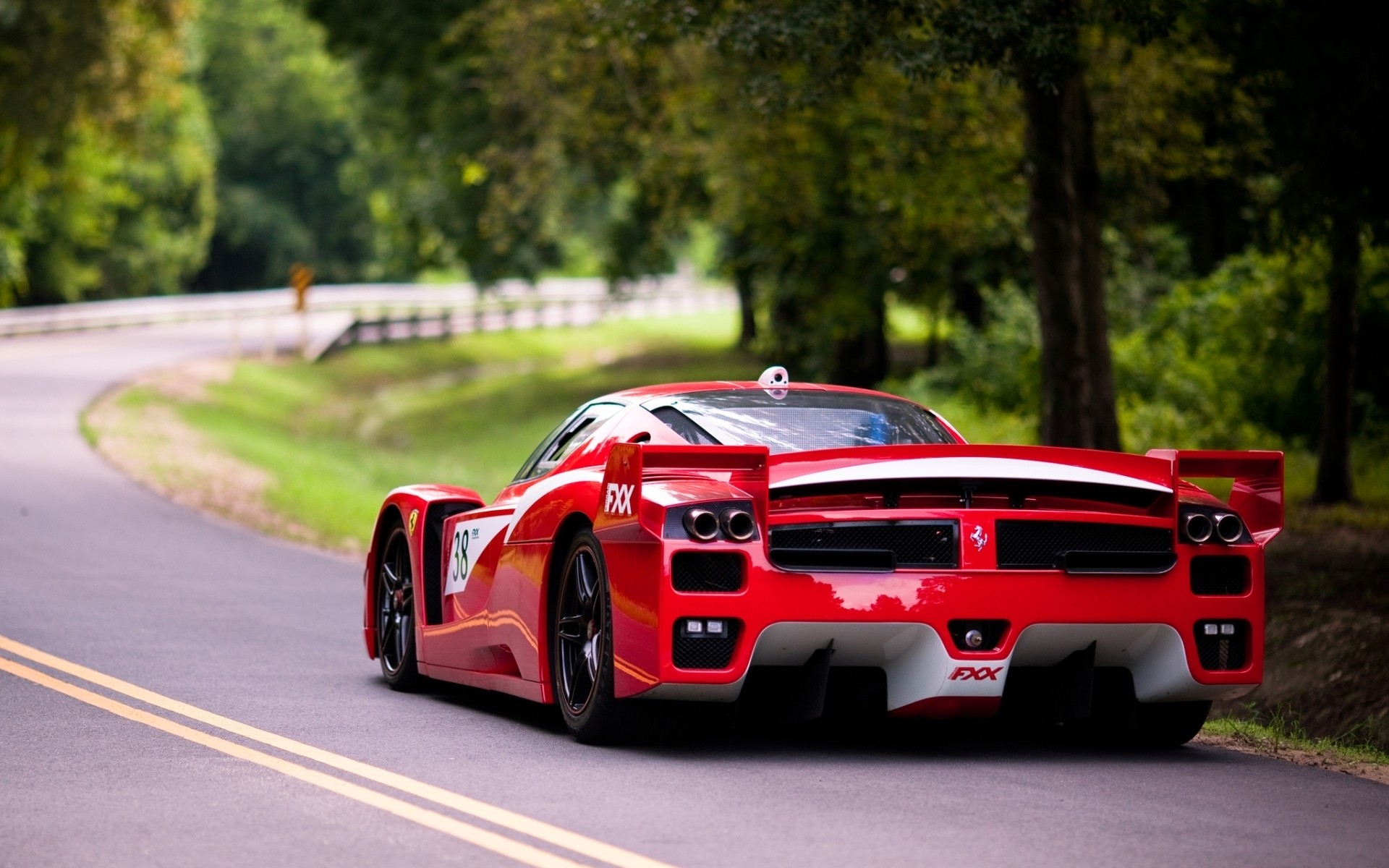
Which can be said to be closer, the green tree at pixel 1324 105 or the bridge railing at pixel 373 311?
the green tree at pixel 1324 105

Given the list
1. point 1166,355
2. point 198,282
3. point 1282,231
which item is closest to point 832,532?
point 1282,231

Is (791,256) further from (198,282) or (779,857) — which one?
(198,282)

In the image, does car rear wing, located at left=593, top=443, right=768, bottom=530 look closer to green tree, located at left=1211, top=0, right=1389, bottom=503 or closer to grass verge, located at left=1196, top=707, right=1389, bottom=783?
grass verge, located at left=1196, top=707, right=1389, bottom=783

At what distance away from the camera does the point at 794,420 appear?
7926mm

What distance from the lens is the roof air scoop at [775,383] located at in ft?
26.9

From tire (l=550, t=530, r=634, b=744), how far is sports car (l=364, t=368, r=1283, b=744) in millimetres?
11

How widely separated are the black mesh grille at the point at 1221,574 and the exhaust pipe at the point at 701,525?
1860mm

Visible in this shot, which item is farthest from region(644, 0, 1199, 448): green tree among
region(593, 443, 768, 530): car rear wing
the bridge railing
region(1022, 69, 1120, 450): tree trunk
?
the bridge railing

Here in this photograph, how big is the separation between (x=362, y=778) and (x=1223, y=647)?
10.4 feet

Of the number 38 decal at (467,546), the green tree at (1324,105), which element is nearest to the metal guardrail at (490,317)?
the green tree at (1324,105)

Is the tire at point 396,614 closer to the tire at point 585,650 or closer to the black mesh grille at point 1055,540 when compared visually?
the tire at point 585,650

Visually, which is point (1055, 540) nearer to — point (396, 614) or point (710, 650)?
point (710, 650)

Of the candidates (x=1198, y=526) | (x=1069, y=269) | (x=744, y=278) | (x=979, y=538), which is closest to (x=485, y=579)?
(x=979, y=538)

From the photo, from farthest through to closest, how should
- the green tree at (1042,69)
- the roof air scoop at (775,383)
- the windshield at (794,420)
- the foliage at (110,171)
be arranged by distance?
the foliage at (110,171), the green tree at (1042,69), the roof air scoop at (775,383), the windshield at (794,420)
